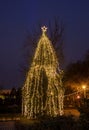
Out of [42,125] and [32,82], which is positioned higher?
[32,82]

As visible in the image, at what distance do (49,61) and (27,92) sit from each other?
2.16 metres

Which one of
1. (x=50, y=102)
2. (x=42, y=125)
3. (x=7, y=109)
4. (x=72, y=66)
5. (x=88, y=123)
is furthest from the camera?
(x=72, y=66)

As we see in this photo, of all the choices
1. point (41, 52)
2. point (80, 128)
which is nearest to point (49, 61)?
point (41, 52)

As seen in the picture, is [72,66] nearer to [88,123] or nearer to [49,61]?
[49,61]

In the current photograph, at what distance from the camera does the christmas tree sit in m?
23.7

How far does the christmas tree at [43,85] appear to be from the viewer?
77.9 feet

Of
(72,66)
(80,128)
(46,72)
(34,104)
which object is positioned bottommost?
(80,128)

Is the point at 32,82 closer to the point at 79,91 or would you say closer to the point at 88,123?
the point at 88,123

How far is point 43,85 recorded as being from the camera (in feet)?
78.6

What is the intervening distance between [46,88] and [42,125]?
410 inches

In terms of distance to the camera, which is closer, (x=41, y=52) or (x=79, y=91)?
(x=41, y=52)

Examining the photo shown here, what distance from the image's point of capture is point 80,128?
1183cm

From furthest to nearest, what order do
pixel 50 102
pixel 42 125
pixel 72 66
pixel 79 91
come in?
pixel 72 66 < pixel 79 91 < pixel 50 102 < pixel 42 125

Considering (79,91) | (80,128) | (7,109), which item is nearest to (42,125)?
(80,128)
